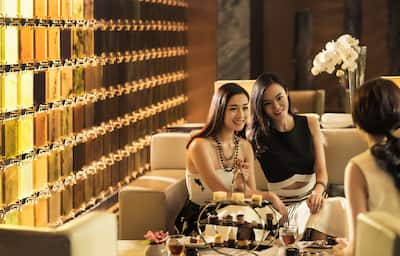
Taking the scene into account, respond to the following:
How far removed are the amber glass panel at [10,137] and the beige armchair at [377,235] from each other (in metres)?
2.07

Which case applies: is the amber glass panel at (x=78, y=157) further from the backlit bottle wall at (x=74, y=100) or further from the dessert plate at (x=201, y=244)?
the dessert plate at (x=201, y=244)

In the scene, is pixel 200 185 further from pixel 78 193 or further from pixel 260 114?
pixel 78 193

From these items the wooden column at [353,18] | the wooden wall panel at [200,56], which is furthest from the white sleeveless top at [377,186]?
the wooden column at [353,18]

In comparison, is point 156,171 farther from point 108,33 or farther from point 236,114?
point 108,33

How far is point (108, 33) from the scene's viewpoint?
5562mm

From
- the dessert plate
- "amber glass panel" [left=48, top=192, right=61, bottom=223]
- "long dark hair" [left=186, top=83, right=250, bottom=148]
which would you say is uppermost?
"long dark hair" [left=186, top=83, right=250, bottom=148]

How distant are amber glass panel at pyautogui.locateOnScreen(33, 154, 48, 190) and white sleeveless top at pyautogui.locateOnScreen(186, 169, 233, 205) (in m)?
0.76

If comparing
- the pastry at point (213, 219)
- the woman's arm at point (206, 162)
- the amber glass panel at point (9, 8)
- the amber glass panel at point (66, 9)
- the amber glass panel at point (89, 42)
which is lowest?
the pastry at point (213, 219)

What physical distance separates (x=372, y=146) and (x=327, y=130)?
199 centimetres

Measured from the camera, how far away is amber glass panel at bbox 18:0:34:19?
4.00m

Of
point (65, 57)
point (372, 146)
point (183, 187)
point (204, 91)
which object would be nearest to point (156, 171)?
point (183, 187)

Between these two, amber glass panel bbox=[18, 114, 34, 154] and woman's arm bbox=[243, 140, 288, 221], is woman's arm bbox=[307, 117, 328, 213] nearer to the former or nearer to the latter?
woman's arm bbox=[243, 140, 288, 221]

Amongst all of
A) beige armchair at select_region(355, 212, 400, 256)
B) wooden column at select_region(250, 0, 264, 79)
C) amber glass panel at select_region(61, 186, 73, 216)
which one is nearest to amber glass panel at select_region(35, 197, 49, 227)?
amber glass panel at select_region(61, 186, 73, 216)

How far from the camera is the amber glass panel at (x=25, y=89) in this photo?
3981mm
